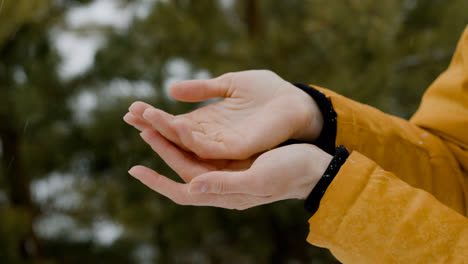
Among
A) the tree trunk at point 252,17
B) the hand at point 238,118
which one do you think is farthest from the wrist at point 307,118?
the tree trunk at point 252,17

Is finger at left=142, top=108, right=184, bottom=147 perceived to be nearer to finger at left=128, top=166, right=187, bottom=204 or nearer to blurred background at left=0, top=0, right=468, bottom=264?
finger at left=128, top=166, right=187, bottom=204

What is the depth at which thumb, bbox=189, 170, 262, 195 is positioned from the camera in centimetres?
37

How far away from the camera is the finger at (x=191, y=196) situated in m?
0.41

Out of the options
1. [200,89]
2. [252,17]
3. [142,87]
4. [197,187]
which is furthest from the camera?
[252,17]

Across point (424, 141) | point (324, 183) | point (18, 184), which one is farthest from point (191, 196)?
point (18, 184)

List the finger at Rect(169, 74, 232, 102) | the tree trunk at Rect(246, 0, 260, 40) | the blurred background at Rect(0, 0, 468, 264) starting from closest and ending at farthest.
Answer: the finger at Rect(169, 74, 232, 102)
the blurred background at Rect(0, 0, 468, 264)
the tree trunk at Rect(246, 0, 260, 40)

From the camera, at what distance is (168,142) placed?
454mm

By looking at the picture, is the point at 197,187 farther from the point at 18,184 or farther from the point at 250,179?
the point at 18,184

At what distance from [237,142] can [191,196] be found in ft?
0.29

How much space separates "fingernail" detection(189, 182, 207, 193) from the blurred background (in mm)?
502

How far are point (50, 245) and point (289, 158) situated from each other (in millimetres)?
927

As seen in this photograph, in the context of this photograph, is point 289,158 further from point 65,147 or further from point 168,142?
point 65,147

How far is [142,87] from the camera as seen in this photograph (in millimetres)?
886

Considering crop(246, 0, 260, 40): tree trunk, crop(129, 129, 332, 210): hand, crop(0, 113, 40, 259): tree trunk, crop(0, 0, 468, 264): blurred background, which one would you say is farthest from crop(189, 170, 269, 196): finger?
crop(246, 0, 260, 40): tree trunk
